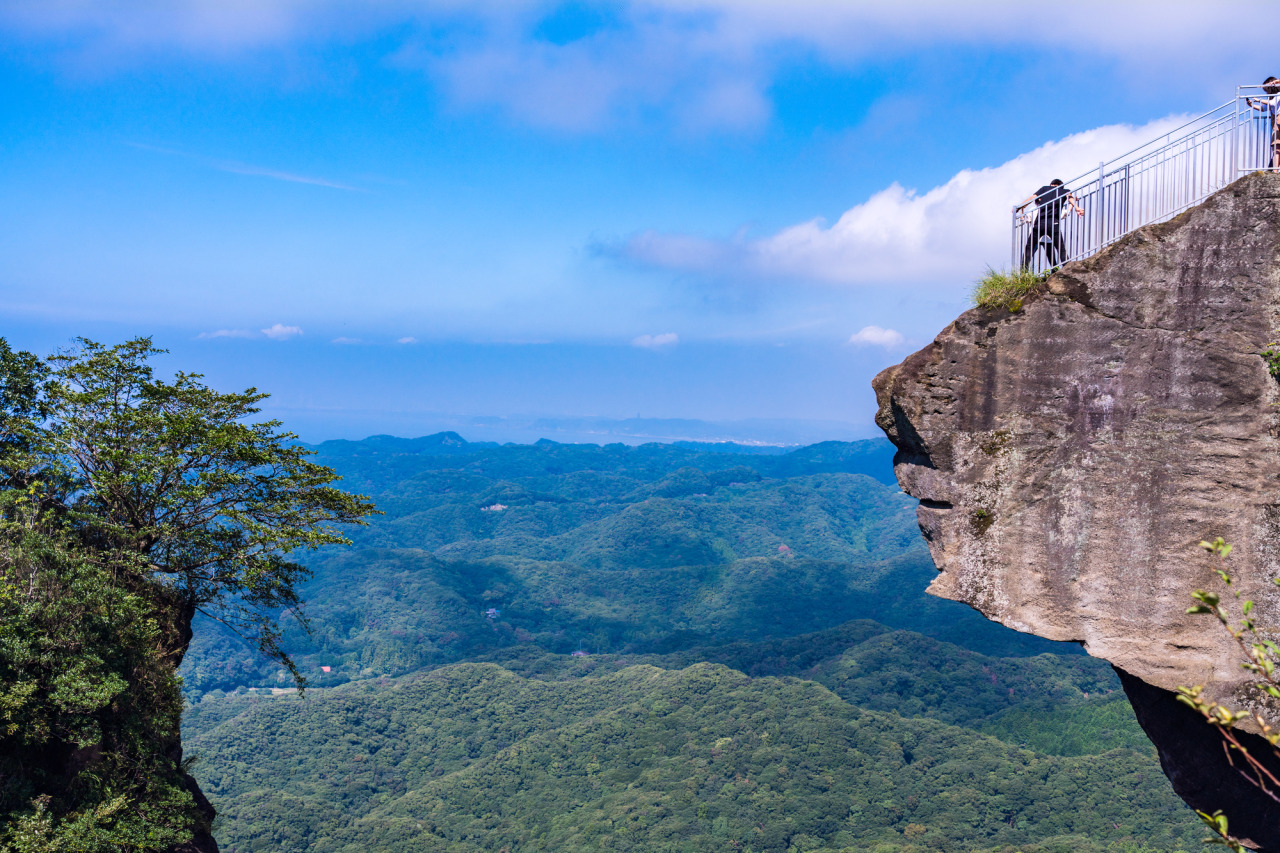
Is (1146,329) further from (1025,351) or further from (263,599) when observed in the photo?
(263,599)

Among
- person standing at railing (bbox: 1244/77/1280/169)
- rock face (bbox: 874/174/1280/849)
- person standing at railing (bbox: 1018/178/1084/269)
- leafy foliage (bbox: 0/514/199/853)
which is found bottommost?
leafy foliage (bbox: 0/514/199/853)

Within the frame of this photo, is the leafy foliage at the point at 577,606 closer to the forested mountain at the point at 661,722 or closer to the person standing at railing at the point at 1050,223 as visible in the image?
the forested mountain at the point at 661,722

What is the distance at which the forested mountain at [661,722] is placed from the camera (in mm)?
52031

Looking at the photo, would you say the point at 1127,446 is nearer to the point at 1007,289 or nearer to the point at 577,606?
the point at 1007,289

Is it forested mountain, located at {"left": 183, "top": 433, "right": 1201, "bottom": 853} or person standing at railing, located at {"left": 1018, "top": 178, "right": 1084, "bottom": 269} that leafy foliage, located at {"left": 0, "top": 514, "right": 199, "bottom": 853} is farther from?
forested mountain, located at {"left": 183, "top": 433, "right": 1201, "bottom": 853}

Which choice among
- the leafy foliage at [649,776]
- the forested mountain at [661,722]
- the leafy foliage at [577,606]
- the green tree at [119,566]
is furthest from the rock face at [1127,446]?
the leafy foliage at [577,606]

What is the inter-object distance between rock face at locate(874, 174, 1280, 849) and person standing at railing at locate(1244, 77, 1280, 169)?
0.56 m

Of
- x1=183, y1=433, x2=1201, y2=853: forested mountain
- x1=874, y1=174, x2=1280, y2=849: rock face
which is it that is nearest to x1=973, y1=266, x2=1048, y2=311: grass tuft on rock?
x1=874, y1=174, x2=1280, y2=849: rock face

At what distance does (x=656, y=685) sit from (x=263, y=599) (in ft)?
216

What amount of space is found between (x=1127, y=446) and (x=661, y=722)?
64.3m

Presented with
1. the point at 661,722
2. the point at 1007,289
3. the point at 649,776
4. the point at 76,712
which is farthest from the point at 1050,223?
the point at 661,722

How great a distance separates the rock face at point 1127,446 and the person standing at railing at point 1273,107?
0.56 meters

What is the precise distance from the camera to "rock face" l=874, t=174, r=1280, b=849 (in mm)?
9945

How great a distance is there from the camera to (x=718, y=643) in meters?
104
